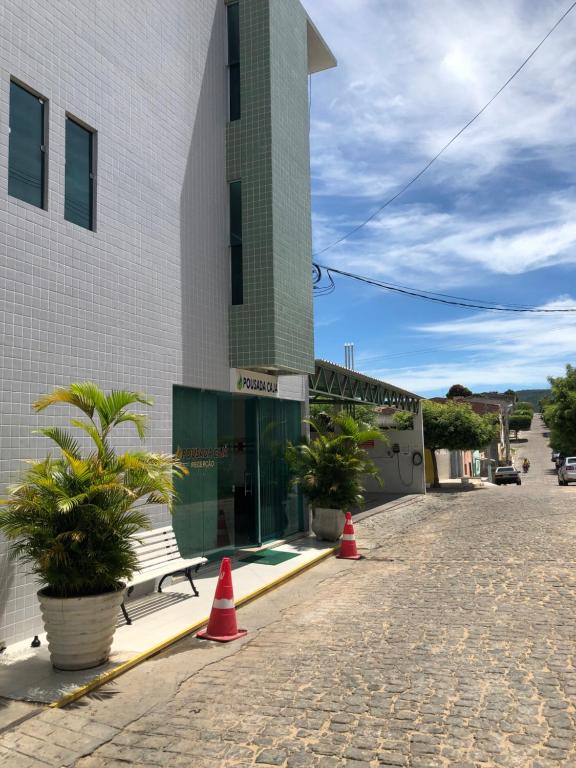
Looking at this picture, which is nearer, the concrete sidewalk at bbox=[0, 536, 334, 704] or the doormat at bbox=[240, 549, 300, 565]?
the concrete sidewalk at bbox=[0, 536, 334, 704]

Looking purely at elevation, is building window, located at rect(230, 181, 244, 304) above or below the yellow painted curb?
above

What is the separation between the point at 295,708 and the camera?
4.72 m

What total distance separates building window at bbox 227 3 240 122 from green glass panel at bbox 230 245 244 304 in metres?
2.56

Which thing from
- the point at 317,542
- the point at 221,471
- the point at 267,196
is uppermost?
the point at 267,196

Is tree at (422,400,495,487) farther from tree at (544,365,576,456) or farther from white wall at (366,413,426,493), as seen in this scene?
tree at (544,365,576,456)

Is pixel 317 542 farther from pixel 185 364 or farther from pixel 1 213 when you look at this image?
pixel 1 213

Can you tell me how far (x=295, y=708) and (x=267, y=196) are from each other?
8.70 metres

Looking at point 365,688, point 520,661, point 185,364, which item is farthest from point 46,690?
point 185,364

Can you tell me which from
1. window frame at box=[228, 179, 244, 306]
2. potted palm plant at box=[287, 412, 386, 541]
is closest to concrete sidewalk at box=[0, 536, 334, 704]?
potted palm plant at box=[287, 412, 386, 541]

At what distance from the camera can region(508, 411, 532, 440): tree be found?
106m

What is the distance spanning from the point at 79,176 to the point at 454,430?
27.3m

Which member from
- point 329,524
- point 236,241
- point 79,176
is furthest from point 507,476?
point 79,176

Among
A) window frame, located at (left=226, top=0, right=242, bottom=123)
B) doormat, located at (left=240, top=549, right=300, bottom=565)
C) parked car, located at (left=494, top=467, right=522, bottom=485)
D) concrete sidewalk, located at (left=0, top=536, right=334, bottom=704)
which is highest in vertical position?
window frame, located at (left=226, top=0, right=242, bottom=123)

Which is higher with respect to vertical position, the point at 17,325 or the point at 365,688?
the point at 17,325
